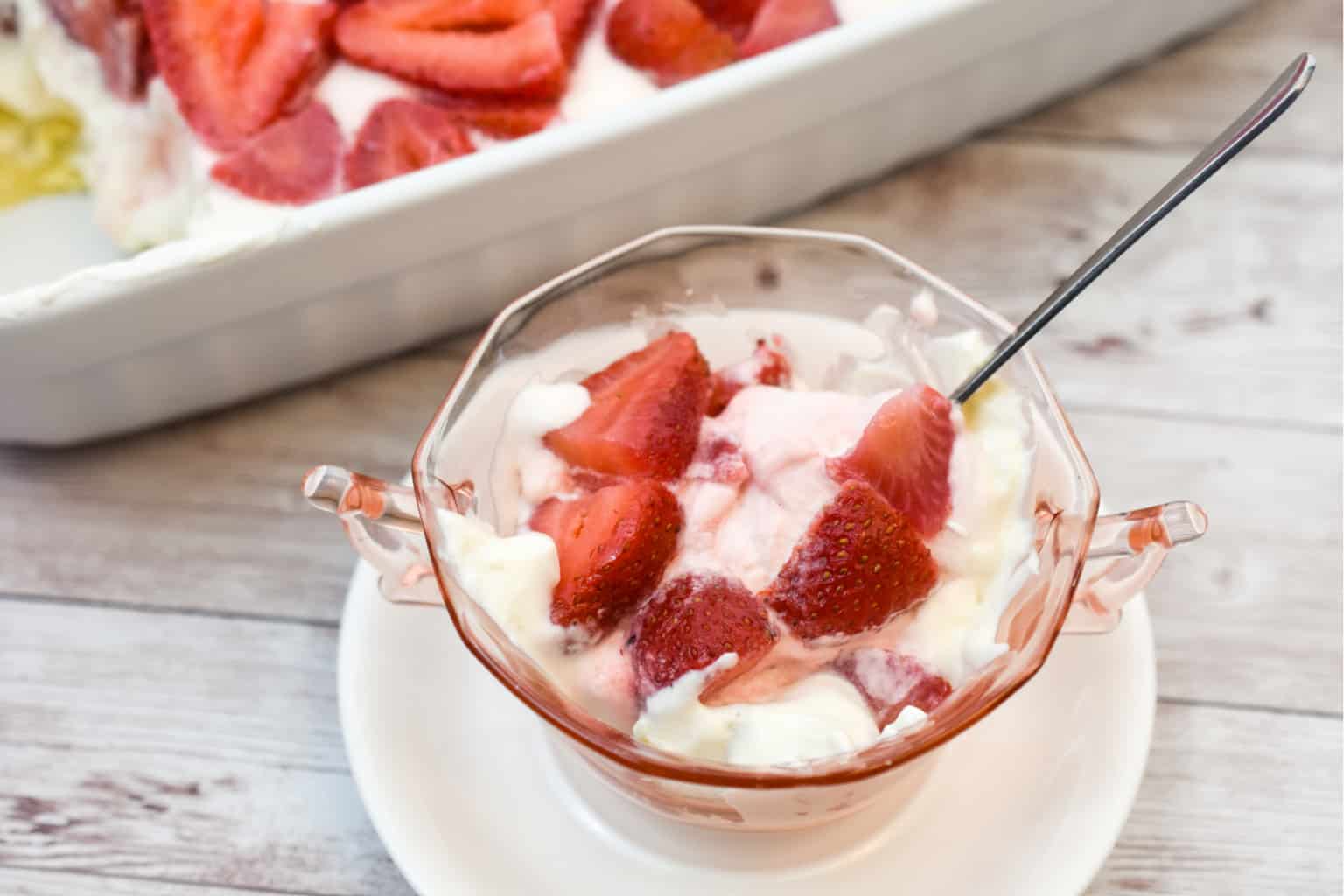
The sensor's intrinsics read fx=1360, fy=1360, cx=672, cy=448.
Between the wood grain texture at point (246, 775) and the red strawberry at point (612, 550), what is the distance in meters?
0.34

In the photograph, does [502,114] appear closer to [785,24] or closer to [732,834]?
[785,24]

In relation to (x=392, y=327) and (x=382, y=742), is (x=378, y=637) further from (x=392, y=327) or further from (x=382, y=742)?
(x=392, y=327)

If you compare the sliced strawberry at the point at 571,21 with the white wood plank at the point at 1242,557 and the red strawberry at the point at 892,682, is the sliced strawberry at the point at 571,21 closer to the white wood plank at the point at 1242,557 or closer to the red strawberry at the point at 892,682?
the white wood plank at the point at 1242,557

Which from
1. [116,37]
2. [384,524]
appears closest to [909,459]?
[384,524]

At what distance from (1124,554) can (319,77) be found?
36.4 inches

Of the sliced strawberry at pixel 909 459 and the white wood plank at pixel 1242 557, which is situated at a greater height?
the sliced strawberry at pixel 909 459

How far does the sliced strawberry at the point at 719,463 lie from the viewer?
96 cm

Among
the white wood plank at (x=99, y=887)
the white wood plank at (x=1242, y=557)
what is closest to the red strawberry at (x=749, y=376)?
the white wood plank at (x=1242, y=557)

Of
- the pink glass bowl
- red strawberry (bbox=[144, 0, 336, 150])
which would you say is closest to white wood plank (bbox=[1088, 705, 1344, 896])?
the pink glass bowl

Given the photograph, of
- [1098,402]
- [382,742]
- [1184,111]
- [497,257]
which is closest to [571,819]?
[382,742]

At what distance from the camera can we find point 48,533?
1.28 metres

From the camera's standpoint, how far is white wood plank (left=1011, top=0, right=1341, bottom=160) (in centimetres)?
157

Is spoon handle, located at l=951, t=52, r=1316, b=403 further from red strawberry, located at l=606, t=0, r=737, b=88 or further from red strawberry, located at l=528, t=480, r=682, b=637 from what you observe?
red strawberry, located at l=606, t=0, r=737, b=88

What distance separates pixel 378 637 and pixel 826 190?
721mm
